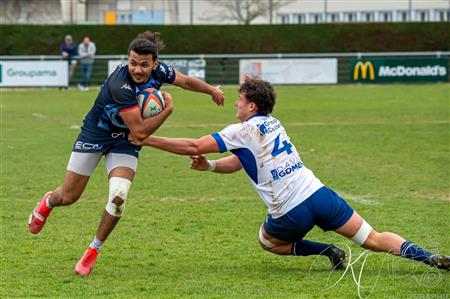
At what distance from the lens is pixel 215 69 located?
117 ft

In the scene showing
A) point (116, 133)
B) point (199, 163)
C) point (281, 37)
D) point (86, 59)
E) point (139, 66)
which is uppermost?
point (281, 37)

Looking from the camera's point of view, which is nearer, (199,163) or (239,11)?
(199,163)

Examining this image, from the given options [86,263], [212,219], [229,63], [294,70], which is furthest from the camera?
[229,63]

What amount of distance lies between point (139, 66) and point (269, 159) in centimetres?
125

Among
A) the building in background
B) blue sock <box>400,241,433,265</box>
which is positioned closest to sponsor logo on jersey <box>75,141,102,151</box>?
blue sock <box>400,241,433,265</box>

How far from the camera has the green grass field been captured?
6883 millimetres

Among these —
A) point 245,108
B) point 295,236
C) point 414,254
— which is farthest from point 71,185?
point 414,254

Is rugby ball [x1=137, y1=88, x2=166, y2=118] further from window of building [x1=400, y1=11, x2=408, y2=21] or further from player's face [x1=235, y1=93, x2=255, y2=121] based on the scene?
window of building [x1=400, y1=11, x2=408, y2=21]

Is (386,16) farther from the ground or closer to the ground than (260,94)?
farther from the ground

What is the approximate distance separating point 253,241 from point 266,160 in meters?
1.77

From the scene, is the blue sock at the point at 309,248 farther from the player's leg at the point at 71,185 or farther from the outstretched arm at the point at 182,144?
the player's leg at the point at 71,185

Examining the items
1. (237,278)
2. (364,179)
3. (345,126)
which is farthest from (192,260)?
(345,126)

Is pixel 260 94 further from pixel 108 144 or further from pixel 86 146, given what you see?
pixel 86 146

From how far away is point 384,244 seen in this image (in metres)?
7.13
